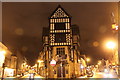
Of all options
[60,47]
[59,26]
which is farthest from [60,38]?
[59,26]

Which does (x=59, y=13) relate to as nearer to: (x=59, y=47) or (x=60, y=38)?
(x=60, y=38)

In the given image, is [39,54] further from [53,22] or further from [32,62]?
[53,22]

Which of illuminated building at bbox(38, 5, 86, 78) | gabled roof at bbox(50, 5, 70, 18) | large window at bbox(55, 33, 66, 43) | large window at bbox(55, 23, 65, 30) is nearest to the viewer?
illuminated building at bbox(38, 5, 86, 78)

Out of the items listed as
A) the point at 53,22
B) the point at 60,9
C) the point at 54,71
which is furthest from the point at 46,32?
the point at 54,71

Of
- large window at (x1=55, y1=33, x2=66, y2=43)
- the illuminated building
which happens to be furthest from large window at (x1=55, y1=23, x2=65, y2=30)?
large window at (x1=55, y1=33, x2=66, y2=43)

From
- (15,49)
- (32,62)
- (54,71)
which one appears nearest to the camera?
(54,71)

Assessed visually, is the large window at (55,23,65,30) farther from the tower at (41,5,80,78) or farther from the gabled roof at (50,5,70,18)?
the gabled roof at (50,5,70,18)

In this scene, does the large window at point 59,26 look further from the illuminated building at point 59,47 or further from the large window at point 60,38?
the large window at point 60,38

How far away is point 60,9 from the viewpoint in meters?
30.4

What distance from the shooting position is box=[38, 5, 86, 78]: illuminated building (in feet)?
95.6

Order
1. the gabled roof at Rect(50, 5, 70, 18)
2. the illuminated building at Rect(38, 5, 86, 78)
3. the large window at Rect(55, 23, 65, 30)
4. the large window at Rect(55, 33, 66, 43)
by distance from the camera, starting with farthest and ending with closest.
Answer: the gabled roof at Rect(50, 5, 70, 18) → the large window at Rect(55, 23, 65, 30) → the large window at Rect(55, 33, 66, 43) → the illuminated building at Rect(38, 5, 86, 78)

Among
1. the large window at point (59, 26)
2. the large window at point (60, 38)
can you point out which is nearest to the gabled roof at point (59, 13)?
the large window at point (59, 26)

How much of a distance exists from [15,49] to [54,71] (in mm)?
16892

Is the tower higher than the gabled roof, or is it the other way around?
the gabled roof
